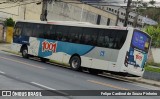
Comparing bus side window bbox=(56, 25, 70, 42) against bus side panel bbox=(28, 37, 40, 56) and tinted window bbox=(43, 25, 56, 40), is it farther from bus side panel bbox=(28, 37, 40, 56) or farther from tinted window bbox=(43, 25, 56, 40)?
bus side panel bbox=(28, 37, 40, 56)

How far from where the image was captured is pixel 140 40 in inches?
840

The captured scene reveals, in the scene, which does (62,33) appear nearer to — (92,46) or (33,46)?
(92,46)

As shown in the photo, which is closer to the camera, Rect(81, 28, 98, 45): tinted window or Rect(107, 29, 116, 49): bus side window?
Rect(107, 29, 116, 49): bus side window

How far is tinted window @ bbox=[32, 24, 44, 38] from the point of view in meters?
27.2

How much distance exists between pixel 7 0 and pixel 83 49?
123 feet

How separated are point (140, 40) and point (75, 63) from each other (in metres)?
4.63

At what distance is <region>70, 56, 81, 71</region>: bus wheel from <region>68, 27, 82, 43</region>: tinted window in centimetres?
110

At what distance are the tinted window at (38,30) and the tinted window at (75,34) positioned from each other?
358cm

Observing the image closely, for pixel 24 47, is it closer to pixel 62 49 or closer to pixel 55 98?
pixel 62 49

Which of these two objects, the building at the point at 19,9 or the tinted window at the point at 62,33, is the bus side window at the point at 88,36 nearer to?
the tinted window at the point at 62,33

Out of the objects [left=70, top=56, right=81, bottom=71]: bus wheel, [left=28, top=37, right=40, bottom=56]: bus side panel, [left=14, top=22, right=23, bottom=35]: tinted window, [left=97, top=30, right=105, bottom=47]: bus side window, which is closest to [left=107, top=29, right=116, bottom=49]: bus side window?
[left=97, top=30, right=105, bottom=47]: bus side window

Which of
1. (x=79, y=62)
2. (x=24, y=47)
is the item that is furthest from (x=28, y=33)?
(x=79, y=62)

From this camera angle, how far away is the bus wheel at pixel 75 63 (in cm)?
2326

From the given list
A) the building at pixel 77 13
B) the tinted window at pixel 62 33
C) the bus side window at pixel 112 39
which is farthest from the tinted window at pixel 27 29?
the building at pixel 77 13
